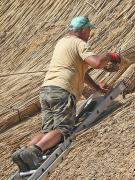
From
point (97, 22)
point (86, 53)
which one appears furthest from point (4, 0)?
point (86, 53)

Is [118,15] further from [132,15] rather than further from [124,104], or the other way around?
[124,104]

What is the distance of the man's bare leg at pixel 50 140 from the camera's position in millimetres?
4680

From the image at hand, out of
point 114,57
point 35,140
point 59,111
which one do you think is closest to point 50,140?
point 35,140

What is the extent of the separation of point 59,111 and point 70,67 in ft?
1.06

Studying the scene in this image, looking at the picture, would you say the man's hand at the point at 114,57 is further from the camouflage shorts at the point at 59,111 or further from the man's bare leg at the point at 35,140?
the man's bare leg at the point at 35,140

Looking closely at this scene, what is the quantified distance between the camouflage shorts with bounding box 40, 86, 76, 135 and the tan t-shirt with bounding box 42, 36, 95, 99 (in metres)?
0.05

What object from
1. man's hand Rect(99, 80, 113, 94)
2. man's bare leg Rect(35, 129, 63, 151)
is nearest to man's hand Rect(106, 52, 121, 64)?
man's hand Rect(99, 80, 113, 94)

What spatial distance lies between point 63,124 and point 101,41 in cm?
158

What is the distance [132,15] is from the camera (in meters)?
6.30

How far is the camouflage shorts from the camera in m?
4.86

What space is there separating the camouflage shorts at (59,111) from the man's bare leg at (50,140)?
62 mm

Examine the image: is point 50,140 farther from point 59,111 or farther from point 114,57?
point 114,57

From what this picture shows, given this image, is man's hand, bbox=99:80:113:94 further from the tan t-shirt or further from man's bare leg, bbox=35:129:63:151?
man's bare leg, bbox=35:129:63:151

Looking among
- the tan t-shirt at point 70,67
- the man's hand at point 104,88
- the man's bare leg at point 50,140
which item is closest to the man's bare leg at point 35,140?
the man's bare leg at point 50,140
